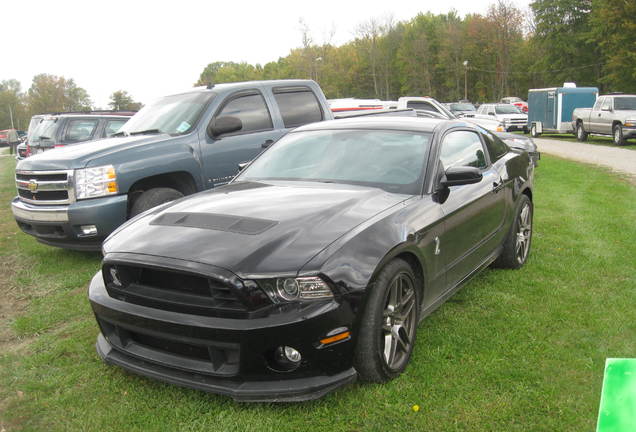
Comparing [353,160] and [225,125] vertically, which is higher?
[225,125]

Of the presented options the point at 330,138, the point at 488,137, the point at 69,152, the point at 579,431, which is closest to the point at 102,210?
the point at 69,152

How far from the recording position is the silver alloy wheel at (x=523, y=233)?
552 cm

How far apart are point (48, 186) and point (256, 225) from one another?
12.2 ft

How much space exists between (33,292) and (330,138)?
132 inches

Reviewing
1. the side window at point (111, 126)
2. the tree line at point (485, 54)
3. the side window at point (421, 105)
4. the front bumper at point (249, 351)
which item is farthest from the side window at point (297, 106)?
the tree line at point (485, 54)

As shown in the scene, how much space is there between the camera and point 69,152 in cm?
616

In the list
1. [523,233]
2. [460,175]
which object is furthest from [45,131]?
[460,175]

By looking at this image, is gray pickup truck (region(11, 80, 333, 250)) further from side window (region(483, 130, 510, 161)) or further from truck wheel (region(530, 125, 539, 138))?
truck wheel (region(530, 125, 539, 138))

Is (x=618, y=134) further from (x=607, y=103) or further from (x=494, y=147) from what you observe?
(x=494, y=147)

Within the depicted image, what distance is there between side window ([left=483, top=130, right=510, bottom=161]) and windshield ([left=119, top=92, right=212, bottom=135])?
3.34m

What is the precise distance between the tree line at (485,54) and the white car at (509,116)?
15.2 meters

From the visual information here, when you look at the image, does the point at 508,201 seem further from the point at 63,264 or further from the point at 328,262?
the point at 63,264

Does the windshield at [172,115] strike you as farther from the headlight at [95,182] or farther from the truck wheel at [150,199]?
the headlight at [95,182]

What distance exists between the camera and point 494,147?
549cm
